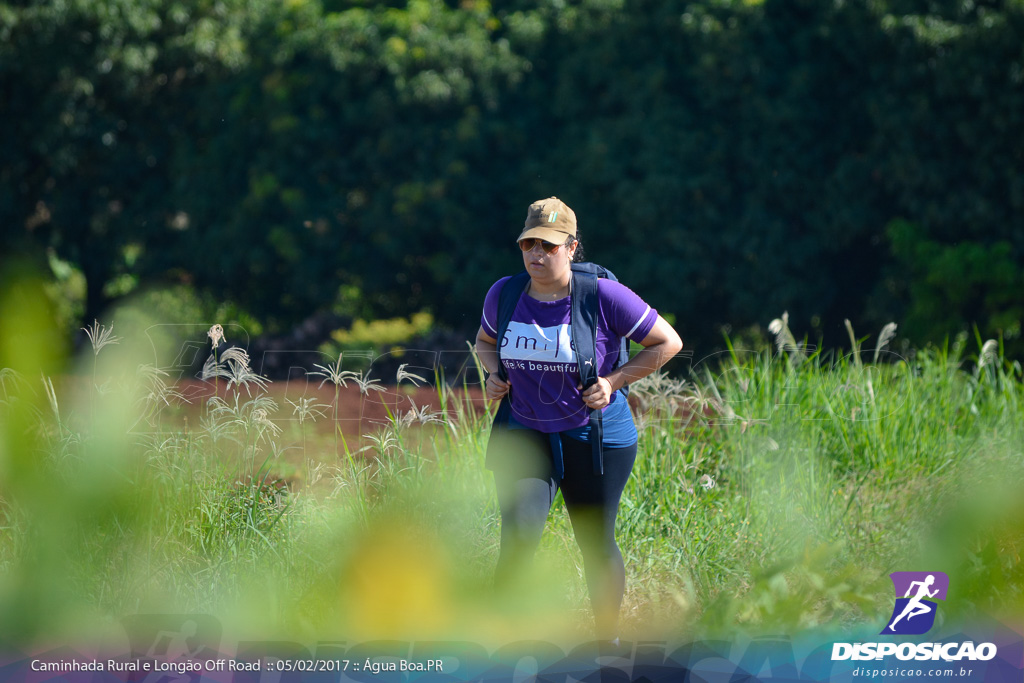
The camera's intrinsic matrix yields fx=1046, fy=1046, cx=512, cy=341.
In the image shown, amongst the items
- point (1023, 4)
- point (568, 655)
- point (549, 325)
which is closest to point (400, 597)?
point (568, 655)

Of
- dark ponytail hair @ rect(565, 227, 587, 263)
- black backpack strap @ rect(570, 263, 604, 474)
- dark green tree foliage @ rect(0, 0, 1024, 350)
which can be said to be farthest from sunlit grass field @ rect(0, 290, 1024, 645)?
dark green tree foliage @ rect(0, 0, 1024, 350)

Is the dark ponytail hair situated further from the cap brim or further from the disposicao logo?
the disposicao logo

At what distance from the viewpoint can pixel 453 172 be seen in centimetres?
1308

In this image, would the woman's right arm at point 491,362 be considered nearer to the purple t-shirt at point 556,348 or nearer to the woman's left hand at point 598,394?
the purple t-shirt at point 556,348

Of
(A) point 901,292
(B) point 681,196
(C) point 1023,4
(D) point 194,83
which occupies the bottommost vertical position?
(A) point 901,292

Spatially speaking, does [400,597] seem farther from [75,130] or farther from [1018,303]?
[75,130]

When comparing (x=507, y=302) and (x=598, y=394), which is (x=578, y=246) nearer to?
(x=507, y=302)

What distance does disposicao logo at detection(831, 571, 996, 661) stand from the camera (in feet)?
11.3

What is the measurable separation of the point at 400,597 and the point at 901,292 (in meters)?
9.57

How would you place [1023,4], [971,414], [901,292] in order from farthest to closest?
[901,292] < [1023,4] < [971,414]

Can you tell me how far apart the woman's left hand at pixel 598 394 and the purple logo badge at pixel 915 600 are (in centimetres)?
130

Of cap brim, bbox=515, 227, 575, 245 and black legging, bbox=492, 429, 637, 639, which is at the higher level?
cap brim, bbox=515, 227, 575, 245

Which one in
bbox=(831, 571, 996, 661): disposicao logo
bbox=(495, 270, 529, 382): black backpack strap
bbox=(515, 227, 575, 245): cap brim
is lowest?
bbox=(831, 571, 996, 661): disposicao logo

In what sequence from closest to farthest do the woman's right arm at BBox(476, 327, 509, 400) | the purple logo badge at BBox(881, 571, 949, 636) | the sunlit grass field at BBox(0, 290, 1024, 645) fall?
the woman's right arm at BBox(476, 327, 509, 400) → the purple logo badge at BBox(881, 571, 949, 636) → the sunlit grass field at BBox(0, 290, 1024, 645)
